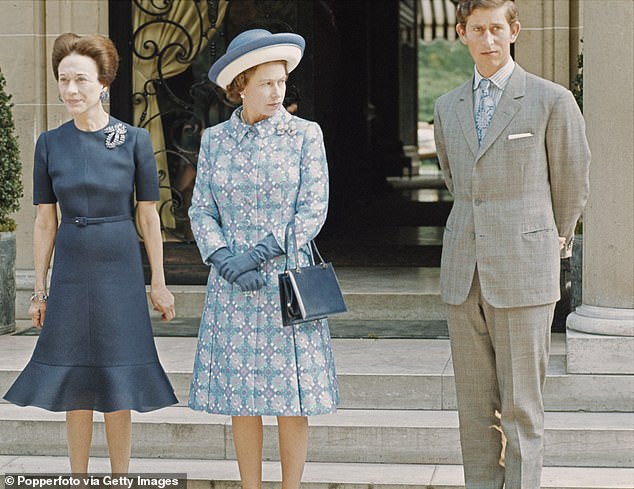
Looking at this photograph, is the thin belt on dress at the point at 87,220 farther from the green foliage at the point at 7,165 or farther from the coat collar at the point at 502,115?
the green foliage at the point at 7,165

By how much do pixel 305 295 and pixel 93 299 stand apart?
0.91 metres

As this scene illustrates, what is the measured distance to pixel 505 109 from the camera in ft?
15.7

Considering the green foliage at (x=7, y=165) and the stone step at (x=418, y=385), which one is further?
the green foliage at (x=7, y=165)

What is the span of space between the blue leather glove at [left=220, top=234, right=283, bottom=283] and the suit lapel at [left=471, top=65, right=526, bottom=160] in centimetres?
88

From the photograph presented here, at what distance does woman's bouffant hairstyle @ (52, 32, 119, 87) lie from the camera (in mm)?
5066

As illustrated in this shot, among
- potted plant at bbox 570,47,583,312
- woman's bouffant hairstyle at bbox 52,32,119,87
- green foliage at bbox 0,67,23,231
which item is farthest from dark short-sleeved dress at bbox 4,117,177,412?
potted plant at bbox 570,47,583,312

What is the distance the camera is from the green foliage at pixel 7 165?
8.02 meters

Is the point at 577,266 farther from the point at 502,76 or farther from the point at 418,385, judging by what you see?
the point at 502,76

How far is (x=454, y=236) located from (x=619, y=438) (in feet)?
5.82

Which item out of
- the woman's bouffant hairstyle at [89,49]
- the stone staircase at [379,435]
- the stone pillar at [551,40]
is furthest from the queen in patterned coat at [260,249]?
the stone pillar at [551,40]

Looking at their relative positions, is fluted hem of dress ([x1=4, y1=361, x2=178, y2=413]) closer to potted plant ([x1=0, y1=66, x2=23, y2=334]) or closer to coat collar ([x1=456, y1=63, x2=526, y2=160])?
coat collar ([x1=456, y1=63, x2=526, y2=160])

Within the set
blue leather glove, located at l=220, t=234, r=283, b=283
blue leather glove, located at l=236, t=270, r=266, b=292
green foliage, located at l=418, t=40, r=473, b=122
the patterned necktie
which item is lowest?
blue leather glove, located at l=236, t=270, r=266, b=292

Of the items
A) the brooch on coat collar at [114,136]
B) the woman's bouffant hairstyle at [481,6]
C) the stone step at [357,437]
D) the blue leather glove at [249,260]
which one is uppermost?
the woman's bouffant hairstyle at [481,6]

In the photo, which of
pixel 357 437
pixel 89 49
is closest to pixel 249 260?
pixel 89 49
